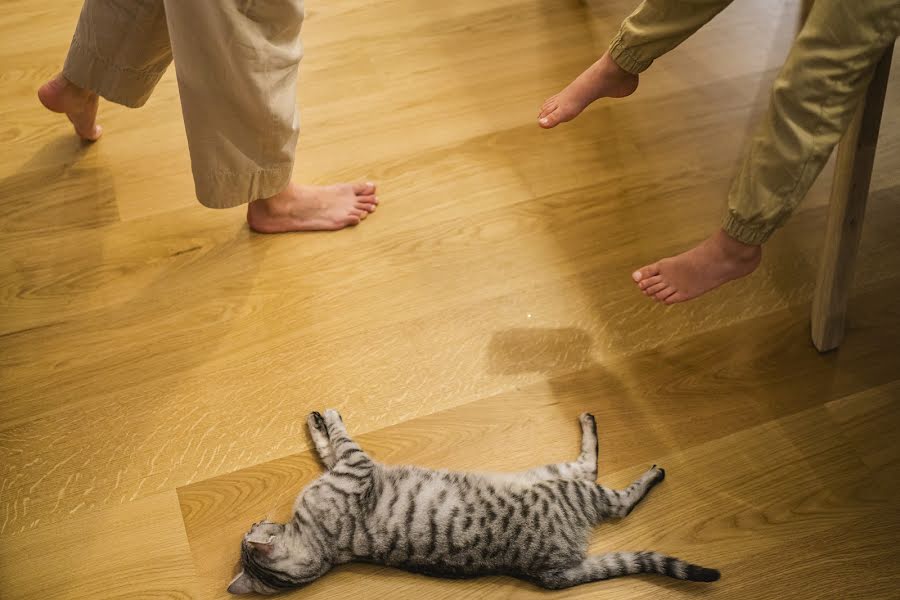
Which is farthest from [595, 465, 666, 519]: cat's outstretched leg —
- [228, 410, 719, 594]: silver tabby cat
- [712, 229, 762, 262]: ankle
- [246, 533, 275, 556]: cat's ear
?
[246, 533, 275, 556]: cat's ear

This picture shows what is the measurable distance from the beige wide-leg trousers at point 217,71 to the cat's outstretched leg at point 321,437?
1.17ft

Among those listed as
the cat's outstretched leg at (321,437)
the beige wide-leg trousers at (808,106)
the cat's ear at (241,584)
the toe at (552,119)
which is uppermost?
the beige wide-leg trousers at (808,106)

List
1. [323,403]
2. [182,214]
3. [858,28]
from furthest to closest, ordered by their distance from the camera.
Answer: [182,214], [323,403], [858,28]

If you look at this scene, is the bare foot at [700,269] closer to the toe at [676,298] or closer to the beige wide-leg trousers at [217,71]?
the toe at [676,298]

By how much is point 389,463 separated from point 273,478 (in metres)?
0.18

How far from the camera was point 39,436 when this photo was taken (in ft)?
4.06

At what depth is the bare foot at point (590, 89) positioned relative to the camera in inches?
52.8

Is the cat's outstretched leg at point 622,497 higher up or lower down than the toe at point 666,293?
lower down

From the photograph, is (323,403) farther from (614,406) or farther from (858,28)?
(858,28)

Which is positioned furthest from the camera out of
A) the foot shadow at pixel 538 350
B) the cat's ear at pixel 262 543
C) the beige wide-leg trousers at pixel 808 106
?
the foot shadow at pixel 538 350

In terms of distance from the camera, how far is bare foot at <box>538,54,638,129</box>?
4.40 feet

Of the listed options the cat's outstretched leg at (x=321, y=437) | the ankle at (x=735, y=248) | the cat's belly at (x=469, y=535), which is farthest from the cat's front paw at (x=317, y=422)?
the ankle at (x=735, y=248)

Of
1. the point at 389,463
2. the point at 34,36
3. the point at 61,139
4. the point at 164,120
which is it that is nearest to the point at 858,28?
the point at 389,463

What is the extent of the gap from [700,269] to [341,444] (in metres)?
0.60
